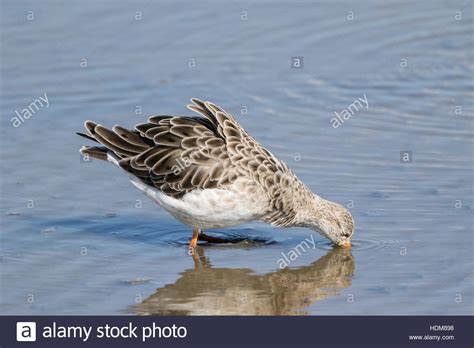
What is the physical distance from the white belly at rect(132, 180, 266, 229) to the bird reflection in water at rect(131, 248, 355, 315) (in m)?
0.52

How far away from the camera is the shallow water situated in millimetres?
11945

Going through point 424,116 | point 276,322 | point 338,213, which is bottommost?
point 276,322

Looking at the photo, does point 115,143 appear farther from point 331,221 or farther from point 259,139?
point 259,139

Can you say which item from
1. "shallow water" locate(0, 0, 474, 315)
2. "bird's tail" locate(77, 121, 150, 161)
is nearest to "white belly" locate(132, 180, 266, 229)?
"shallow water" locate(0, 0, 474, 315)

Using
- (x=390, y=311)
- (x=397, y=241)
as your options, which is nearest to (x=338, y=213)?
(x=397, y=241)

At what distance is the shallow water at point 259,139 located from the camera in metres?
11.9

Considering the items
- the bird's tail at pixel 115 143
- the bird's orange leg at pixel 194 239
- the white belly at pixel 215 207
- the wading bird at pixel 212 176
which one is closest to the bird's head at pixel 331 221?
the wading bird at pixel 212 176

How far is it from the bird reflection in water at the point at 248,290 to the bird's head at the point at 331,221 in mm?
254

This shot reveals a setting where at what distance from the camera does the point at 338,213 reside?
13133 mm

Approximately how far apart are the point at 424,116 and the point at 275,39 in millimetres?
3838

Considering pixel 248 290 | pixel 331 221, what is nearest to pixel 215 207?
pixel 248 290

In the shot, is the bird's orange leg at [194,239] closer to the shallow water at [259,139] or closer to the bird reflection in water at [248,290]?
the shallow water at [259,139]

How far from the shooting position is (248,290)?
12.0 m

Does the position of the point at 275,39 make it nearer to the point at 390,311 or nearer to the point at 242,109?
the point at 242,109
